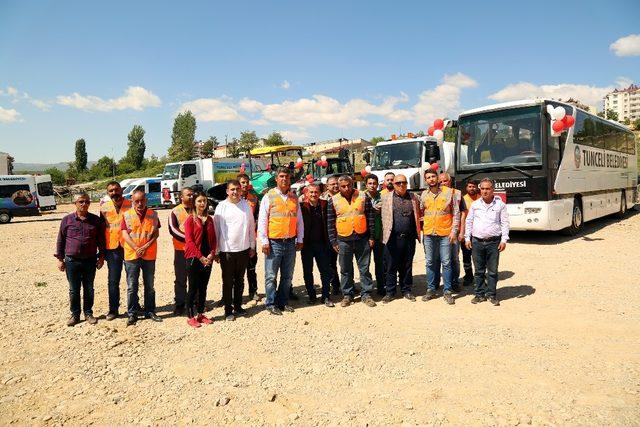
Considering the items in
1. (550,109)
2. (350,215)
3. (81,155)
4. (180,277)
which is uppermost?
(81,155)

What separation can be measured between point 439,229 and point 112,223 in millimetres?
4379

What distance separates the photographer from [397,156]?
565 inches

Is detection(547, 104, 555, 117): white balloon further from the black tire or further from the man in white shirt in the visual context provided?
the man in white shirt

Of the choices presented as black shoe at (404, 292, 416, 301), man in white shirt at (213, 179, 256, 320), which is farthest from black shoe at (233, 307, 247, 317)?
black shoe at (404, 292, 416, 301)

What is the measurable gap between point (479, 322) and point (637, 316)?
6.20 ft

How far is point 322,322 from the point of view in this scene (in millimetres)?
5266

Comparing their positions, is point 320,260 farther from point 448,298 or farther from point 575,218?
point 575,218

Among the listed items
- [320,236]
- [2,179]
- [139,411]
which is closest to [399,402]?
[139,411]

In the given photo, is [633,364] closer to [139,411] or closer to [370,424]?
[370,424]

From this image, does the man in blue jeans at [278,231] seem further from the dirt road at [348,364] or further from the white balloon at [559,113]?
the white balloon at [559,113]

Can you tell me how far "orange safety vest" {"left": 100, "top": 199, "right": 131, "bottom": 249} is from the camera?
544cm

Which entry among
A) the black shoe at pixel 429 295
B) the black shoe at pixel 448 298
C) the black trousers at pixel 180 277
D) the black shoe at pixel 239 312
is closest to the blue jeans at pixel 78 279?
the black trousers at pixel 180 277

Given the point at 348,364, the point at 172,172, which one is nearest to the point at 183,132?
the point at 172,172

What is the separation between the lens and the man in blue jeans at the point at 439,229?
5910 mm
